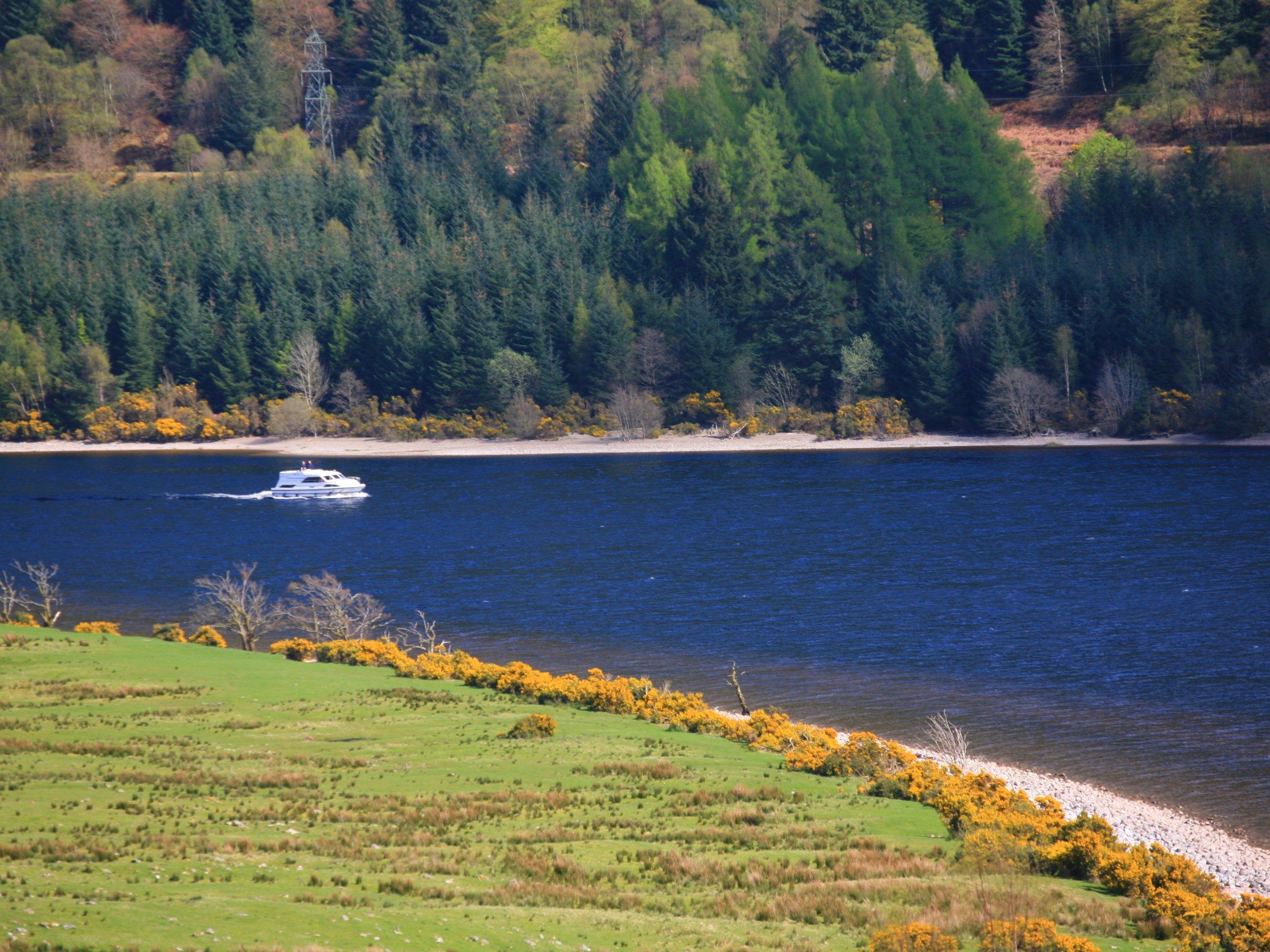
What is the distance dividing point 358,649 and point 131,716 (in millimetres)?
10468

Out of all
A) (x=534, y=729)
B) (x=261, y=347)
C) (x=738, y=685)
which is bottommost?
(x=261, y=347)

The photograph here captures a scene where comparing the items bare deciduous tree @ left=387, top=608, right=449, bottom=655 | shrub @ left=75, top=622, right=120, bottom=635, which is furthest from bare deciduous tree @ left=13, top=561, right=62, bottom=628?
Answer: bare deciduous tree @ left=387, top=608, right=449, bottom=655

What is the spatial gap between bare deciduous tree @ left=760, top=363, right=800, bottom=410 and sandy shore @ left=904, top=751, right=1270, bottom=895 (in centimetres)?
8012

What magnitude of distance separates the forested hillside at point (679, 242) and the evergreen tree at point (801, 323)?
37 cm

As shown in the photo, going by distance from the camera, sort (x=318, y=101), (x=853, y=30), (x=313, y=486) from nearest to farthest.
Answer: (x=313, y=486) → (x=853, y=30) → (x=318, y=101)

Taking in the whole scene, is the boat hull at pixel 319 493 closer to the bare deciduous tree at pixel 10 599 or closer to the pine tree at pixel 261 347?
the bare deciduous tree at pixel 10 599

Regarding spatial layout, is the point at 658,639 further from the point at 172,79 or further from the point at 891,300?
the point at 172,79

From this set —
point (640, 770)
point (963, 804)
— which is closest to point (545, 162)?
point (640, 770)

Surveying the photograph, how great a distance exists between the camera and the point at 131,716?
26422 millimetres

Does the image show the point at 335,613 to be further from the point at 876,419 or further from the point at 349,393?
the point at 349,393

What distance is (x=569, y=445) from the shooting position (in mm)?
108938

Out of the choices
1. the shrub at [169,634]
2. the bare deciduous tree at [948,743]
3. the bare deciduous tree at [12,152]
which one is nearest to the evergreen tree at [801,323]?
the shrub at [169,634]

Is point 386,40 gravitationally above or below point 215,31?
below

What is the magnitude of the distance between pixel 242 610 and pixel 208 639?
1.53m
